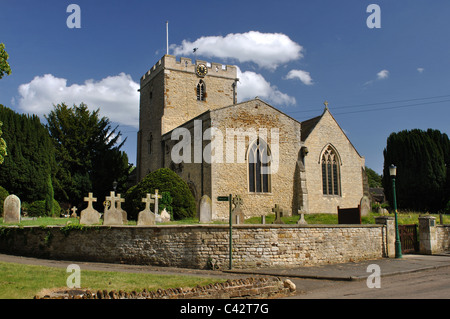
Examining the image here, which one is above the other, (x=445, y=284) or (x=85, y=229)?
(x=85, y=229)

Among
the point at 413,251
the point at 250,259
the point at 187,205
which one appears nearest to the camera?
the point at 250,259

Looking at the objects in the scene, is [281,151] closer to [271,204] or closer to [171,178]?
[271,204]

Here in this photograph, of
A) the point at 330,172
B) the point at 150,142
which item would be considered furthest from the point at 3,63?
the point at 150,142

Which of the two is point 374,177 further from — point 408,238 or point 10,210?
point 10,210

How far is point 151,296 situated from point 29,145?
77.3 feet

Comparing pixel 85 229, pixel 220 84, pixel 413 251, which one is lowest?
pixel 413 251

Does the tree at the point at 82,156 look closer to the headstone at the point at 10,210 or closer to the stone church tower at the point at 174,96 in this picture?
the stone church tower at the point at 174,96

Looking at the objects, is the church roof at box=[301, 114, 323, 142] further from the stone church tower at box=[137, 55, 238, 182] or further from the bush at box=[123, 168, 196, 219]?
the bush at box=[123, 168, 196, 219]

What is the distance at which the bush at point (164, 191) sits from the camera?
67.3 ft

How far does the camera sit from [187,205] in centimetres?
2145

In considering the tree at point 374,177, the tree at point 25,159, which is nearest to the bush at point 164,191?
the tree at point 25,159

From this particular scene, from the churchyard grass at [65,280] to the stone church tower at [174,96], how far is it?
21545 mm

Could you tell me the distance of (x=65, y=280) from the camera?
9039 mm

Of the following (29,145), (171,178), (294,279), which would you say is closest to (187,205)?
(171,178)
